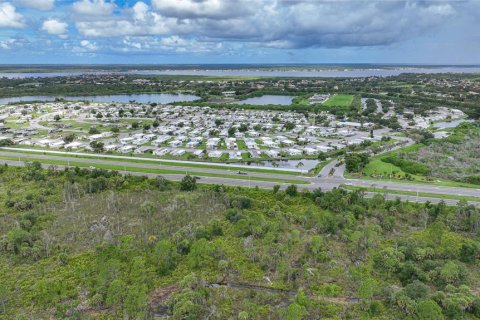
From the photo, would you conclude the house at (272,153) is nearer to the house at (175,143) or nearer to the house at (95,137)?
the house at (175,143)

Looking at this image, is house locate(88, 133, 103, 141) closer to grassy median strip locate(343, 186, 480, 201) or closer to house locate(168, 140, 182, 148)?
house locate(168, 140, 182, 148)

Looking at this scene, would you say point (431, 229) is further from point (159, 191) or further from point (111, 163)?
point (111, 163)

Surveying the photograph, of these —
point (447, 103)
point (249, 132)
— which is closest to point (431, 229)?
point (249, 132)

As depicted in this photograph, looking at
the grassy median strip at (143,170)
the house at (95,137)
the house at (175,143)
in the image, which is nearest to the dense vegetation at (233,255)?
the grassy median strip at (143,170)

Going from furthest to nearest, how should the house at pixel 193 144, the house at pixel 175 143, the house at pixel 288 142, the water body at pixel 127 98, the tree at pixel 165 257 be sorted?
the water body at pixel 127 98
the house at pixel 288 142
the house at pixel 175 143
the house at pixel 193 144
the tree at pixel 165 257

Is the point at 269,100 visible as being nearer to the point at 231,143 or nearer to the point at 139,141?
the point at 231,143

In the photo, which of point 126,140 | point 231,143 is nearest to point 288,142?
point 231,143
